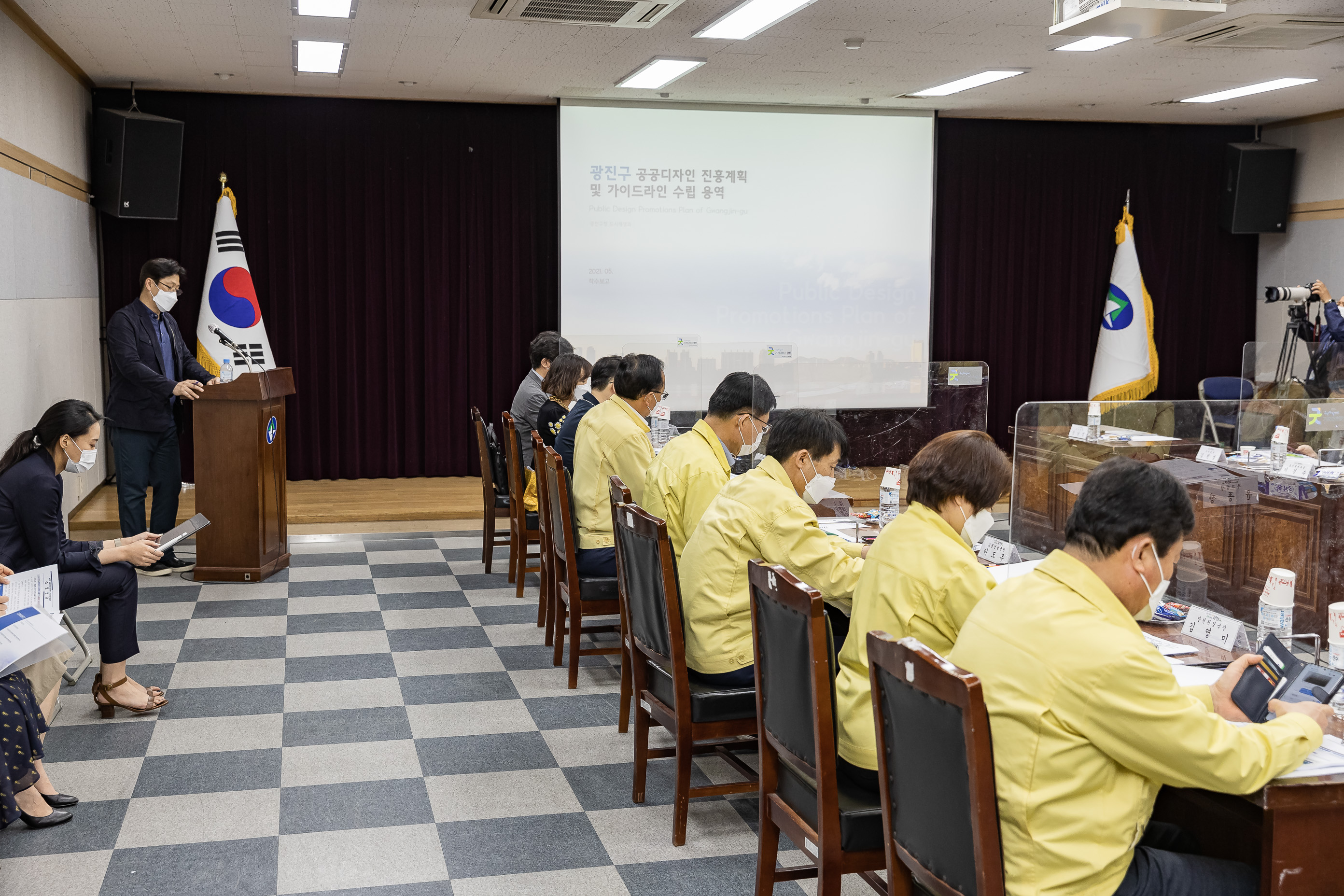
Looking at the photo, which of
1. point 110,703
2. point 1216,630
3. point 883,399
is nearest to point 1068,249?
point 883,399

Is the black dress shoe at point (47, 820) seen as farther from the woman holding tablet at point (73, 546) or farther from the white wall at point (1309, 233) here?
the white wall at point (1309, 233)

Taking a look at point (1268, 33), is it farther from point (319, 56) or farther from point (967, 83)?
point (319, 56)

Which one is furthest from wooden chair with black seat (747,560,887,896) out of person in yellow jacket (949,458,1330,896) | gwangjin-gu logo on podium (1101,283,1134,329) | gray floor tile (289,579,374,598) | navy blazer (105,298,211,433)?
gwangjin-gu logo on podium (1101,283,1134,329)

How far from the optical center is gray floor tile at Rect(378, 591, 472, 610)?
5.56m

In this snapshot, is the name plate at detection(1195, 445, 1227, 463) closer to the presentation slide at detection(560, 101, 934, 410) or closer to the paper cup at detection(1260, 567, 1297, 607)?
the paper cup at detection(1260, 567, 1297, 607)

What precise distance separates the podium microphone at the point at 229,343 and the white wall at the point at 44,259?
31.0 inches

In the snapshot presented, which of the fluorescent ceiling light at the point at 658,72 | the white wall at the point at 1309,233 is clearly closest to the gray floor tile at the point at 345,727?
the fluorescent ceiling light at the point at 658,72

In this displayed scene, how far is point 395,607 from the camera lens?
554 centimetres

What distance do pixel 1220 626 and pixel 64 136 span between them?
7.22 metres

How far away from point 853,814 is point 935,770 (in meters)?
0.47

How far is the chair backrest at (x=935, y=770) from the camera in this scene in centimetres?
170

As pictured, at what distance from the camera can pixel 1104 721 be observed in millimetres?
1690

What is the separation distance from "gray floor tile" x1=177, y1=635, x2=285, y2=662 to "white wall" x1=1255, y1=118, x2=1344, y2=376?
28.3 ft

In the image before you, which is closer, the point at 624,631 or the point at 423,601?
the point at 624,631
